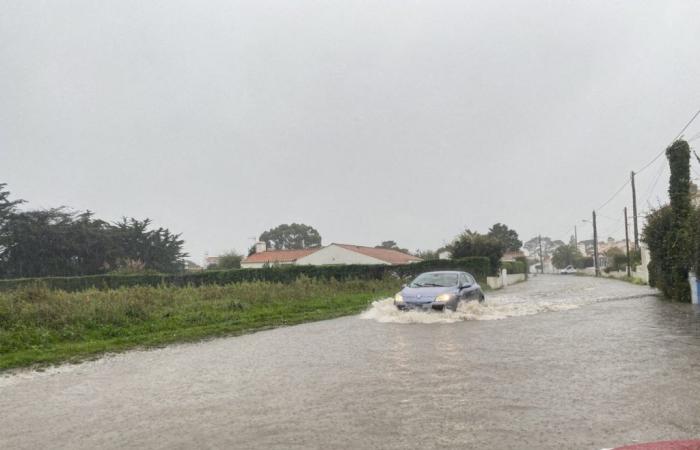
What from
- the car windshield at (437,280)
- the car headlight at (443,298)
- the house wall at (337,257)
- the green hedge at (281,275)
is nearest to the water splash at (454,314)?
the car headlight at (443,298)

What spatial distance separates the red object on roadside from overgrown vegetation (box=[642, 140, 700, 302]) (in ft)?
58.6

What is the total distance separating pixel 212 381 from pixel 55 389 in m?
2.37

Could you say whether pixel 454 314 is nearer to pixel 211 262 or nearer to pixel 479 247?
pixel 479 247

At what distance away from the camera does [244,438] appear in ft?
18.2

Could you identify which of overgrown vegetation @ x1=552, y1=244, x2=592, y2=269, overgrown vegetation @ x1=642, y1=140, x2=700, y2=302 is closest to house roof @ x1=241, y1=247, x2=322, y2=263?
overgrown vegetation @ x1=642, y1=140, x2=700, y2=302

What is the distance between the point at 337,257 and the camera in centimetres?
6138

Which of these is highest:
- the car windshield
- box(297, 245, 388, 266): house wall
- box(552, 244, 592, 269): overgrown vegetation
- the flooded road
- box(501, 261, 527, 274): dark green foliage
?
box(552, 244, 592, 269): overgrown vegetation

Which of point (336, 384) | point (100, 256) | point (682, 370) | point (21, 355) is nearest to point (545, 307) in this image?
point (682, 370)

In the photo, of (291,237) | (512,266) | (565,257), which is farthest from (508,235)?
(512,266)

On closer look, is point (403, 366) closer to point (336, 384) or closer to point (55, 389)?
point (336, 384)

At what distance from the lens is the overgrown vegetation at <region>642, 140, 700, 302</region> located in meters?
21.1

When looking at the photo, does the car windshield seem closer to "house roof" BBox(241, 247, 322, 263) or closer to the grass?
the grass

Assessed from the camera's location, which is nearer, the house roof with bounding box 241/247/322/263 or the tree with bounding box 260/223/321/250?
the house roof with bounding box 241/247/322/263

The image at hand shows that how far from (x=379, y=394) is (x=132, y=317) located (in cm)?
1201
